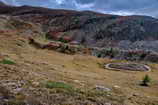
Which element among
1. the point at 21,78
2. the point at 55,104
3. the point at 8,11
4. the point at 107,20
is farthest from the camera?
the point at 8,11

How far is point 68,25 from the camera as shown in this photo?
226ft

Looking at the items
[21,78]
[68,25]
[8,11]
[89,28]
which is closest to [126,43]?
[89,28]

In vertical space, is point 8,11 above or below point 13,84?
above

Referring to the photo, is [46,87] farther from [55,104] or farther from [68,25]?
[68,25]

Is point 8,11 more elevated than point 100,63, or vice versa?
point 8,11

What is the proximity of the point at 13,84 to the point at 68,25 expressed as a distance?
63170mm

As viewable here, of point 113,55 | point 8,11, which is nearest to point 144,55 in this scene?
point 113,55

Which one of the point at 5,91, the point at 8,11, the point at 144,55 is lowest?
the point at 144,55

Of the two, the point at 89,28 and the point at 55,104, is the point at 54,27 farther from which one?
the point at 55,104

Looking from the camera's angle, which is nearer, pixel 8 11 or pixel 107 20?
pixel 107 20

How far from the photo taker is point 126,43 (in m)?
Answer: 55.1

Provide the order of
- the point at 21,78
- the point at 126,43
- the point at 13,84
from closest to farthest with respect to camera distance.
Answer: the point at 13,84, the point at 21,78, the point at 126,43

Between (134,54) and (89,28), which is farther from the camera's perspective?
(89,28)

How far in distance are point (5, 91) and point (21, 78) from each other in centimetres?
153
